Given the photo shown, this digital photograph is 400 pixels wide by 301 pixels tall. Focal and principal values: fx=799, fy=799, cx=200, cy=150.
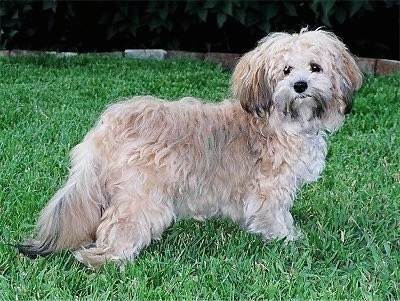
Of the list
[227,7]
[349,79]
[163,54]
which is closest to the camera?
[349,79]

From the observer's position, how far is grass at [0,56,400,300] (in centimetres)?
313

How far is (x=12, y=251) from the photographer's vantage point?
3.46m

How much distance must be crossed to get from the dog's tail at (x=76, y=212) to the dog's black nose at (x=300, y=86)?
917mm

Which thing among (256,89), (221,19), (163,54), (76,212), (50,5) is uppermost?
(256,89)

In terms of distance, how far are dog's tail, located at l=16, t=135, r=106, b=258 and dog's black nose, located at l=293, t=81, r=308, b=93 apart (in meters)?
0.92

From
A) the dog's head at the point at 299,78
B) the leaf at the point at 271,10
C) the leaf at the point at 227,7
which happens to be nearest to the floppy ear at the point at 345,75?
the dog's head at the point at 299,78

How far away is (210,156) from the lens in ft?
11.5

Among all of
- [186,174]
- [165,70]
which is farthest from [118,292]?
[165,70]

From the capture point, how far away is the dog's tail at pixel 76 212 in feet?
10.8

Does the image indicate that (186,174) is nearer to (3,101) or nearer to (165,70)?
(3,101)

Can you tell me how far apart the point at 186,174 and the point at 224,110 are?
1.40 feet

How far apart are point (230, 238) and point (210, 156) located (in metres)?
0.45

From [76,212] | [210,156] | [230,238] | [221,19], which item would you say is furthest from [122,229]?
[221,19]

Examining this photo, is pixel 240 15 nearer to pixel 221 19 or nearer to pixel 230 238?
pixel 221 19
